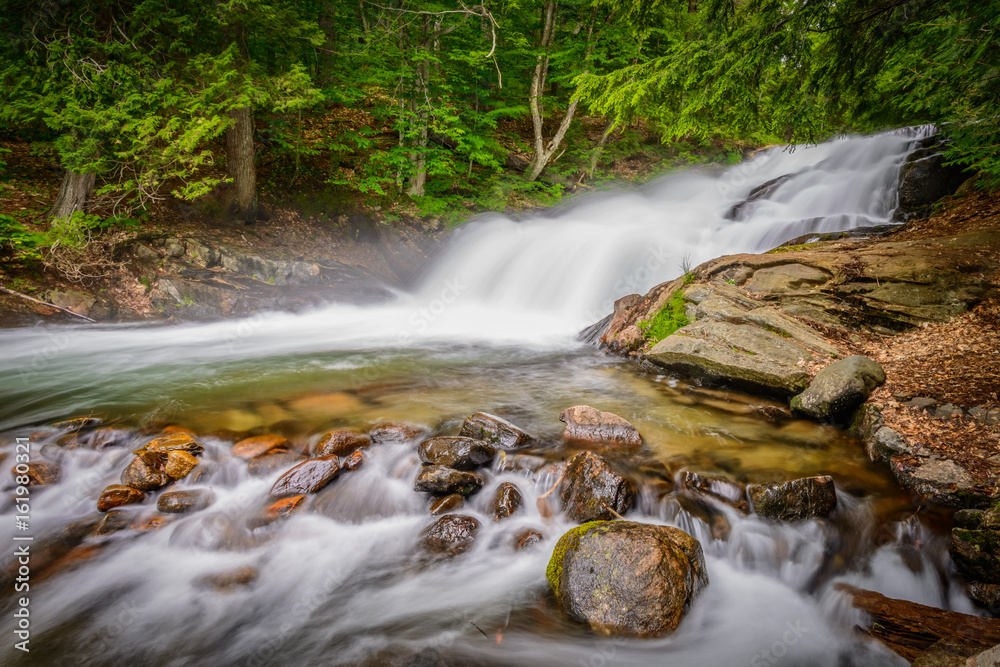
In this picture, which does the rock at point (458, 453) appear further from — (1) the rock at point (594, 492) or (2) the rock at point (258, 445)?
(2) the rock at point (258, 445)

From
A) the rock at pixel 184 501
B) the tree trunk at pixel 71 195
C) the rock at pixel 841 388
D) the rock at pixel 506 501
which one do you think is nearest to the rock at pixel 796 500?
the rock at pixel 841 388

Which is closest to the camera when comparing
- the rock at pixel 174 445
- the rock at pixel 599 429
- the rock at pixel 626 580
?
the rock at pixel 626 580

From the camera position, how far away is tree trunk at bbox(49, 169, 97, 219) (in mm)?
8094

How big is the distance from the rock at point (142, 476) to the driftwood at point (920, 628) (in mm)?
5392

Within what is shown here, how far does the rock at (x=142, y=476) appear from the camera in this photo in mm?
3869

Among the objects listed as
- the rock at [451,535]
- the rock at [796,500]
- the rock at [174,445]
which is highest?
the rock at [796,500]

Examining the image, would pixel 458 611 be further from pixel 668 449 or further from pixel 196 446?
pixel 196 446

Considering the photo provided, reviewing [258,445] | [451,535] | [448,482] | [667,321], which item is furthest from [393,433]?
[667,321]

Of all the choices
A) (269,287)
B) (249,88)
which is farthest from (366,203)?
(249,88)

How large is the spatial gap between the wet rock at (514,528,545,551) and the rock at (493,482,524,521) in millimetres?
213

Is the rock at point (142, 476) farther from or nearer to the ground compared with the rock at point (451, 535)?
farther from the ground

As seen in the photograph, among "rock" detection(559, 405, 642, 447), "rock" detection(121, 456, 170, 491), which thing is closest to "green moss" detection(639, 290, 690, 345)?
"rock" detection(559, 405, 642, 447)

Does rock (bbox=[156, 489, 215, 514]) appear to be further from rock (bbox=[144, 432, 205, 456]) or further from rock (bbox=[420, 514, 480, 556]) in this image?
rock (bbox=[420, 514, 480, 556])

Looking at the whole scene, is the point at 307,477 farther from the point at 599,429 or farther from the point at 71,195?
the point at 71,195
